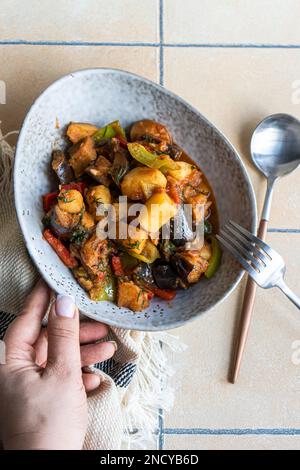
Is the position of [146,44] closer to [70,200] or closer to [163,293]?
[70,200]

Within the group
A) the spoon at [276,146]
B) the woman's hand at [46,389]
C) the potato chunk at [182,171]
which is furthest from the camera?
the spoon at [276,146]

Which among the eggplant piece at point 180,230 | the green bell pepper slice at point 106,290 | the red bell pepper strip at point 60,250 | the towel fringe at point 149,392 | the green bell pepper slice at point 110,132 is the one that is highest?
the green bell pepper slice at point 110,132

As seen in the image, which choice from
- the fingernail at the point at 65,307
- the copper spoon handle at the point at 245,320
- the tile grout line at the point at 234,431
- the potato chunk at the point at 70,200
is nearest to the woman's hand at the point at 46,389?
the fingernail at the point at 65,307

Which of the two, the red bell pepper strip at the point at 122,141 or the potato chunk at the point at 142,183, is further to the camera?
the red bell pepper strip at the point at 122,141

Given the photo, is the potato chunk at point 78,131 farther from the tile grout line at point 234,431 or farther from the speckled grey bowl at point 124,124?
the tile grout line at point 234,431

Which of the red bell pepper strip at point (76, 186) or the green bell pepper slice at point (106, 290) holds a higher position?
the red bell pepper strip at point (76, 186)

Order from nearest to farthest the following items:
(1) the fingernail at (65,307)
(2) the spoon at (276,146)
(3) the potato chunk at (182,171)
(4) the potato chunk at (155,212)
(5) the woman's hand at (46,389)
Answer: (5) the woman's hand at (46,389), (1) the fingernail at (65,307), (4) the potato chunk at (155,212), (3) the potato chunk at (182,171), (2) the spoon at (276,146)
